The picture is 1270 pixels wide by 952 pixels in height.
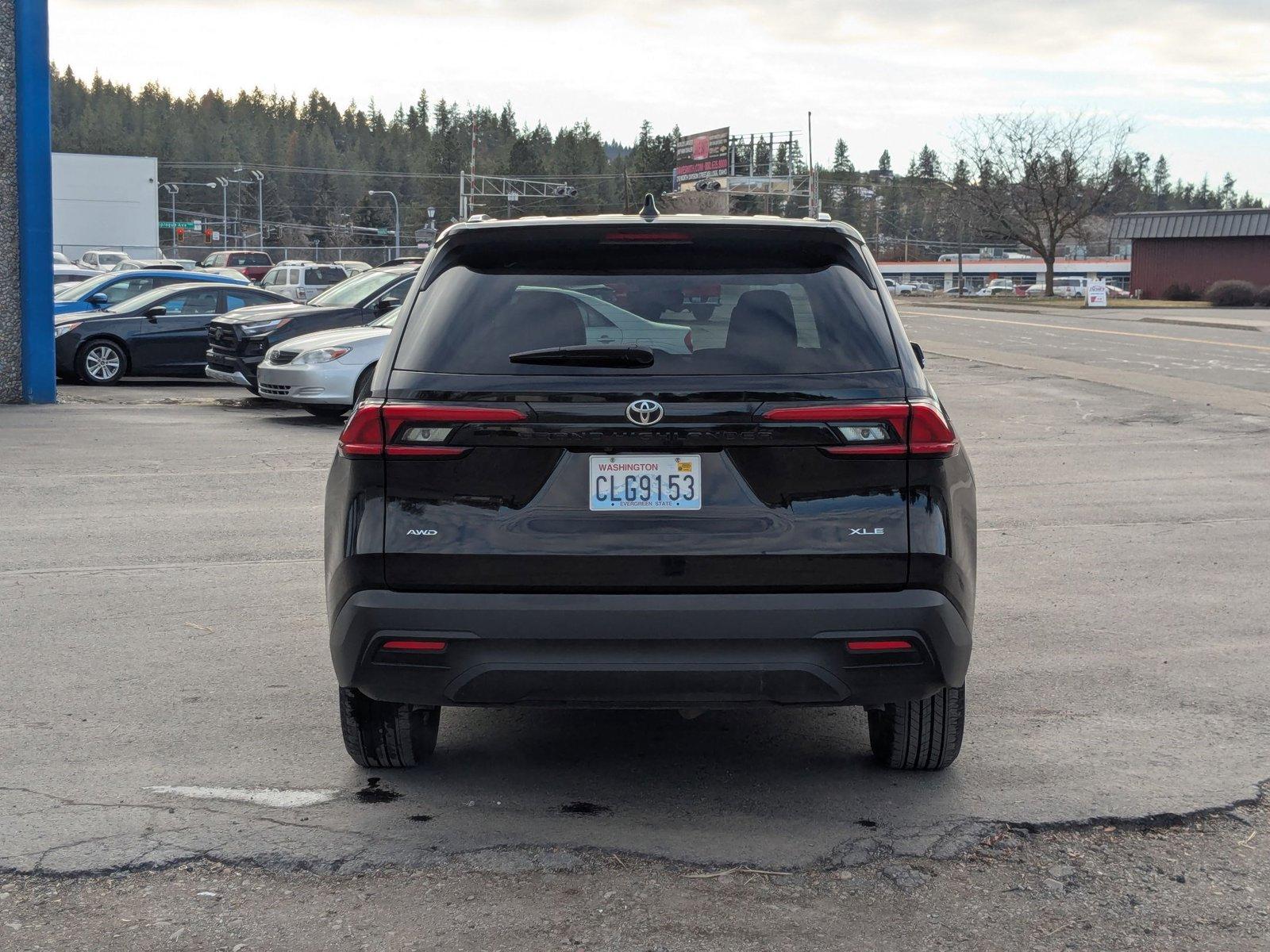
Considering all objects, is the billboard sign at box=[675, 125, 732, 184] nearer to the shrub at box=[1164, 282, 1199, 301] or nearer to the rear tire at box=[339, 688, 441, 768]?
the shrub at box=[1164, 282, 1199, 301]

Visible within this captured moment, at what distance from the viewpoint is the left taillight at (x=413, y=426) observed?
396 centimetres

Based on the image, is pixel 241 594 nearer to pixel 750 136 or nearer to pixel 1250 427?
pixel 1250 427

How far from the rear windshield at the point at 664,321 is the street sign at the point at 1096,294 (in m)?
56.8

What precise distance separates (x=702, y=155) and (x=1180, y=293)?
4098 cm

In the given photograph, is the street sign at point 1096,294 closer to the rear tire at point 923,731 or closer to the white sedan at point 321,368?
the white sedan at point 321,368

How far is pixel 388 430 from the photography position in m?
4.02

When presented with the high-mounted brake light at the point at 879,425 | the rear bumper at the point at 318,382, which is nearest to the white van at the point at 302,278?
the rear bumper at the point at 318,382

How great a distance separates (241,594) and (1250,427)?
12089 mm

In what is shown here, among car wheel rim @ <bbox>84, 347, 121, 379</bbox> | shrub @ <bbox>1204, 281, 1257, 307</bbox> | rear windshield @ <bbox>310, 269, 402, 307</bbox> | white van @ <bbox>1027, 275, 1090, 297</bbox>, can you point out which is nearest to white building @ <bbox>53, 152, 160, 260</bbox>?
shrub @ <bbox>1204, 281, 1257, 307</bbox>

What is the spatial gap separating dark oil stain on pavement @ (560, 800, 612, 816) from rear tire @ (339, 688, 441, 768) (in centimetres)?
57

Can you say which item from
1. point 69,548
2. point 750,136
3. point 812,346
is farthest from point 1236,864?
point 750,136

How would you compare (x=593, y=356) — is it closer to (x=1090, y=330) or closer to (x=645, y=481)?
(x=645, y=481)

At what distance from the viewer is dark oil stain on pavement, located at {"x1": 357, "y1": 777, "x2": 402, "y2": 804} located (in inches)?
176

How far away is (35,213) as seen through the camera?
17641mm
